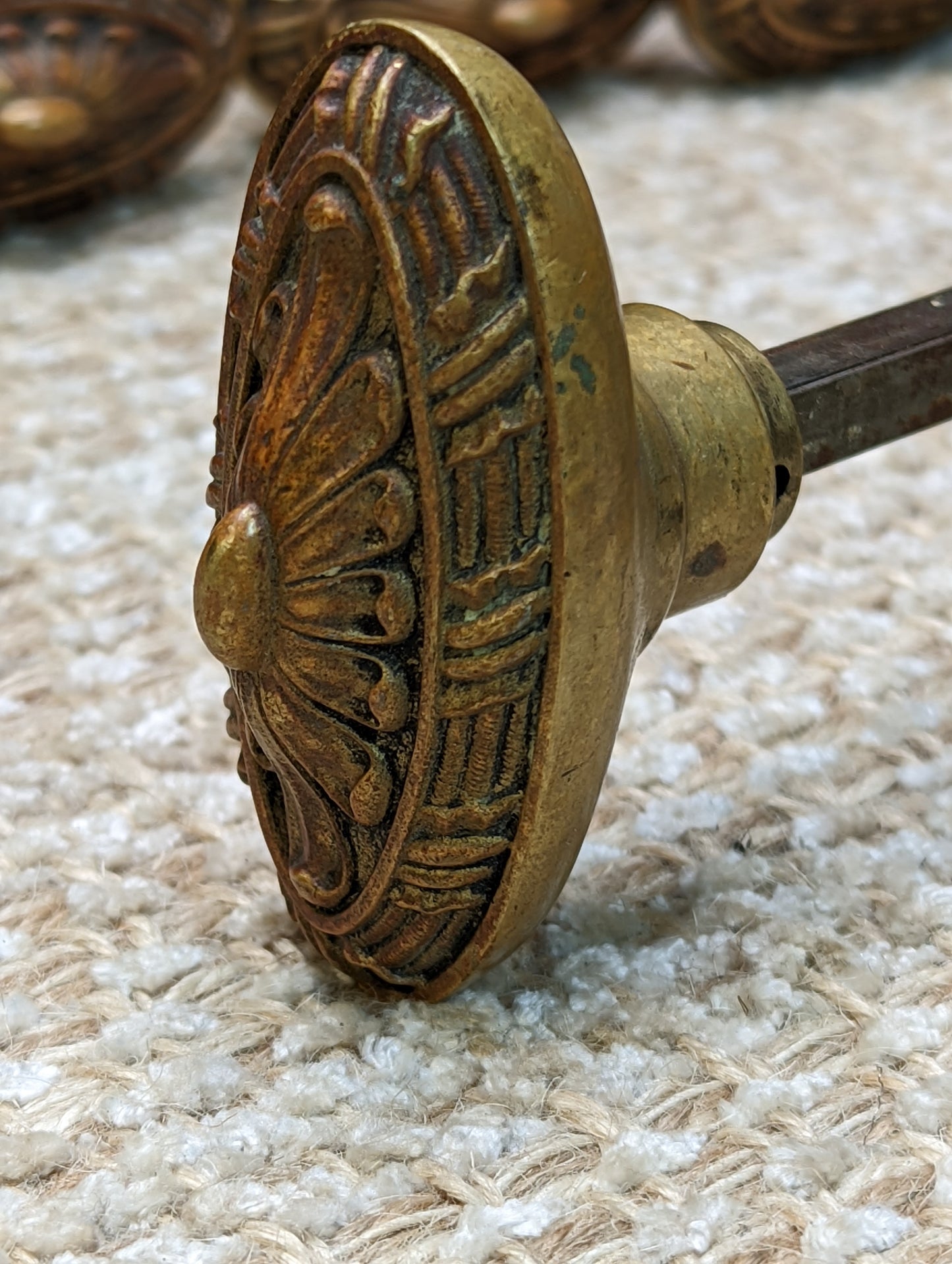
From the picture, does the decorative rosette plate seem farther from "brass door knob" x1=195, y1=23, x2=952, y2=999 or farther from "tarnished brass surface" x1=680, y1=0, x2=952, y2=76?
"tarnished brass surface" x1=680, y1=0, x2=952, y2=76

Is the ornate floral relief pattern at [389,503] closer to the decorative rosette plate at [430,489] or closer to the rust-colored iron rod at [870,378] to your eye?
the decorative rosette plate at [430,489]

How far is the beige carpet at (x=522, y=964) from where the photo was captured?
53 cm

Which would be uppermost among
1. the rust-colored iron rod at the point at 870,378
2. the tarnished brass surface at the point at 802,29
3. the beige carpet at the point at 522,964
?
the rust-colored iron rod at the point at 870,378

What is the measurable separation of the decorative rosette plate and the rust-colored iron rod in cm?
15

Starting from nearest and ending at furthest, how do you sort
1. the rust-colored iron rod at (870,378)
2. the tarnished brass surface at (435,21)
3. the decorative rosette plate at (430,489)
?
1. the decorative rosette plate at (430,489)
2. the rust-colored iron rod at (870,378)
3. the tarnished brass surface at (435,21)

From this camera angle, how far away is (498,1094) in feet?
1.85

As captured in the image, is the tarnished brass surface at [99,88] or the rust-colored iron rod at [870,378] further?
the tarnished brass surface at [99,88]

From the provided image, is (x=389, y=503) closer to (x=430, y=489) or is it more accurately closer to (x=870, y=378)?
(x=430, y=489)

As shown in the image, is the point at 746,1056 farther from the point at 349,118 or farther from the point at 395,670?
the point at 349,118

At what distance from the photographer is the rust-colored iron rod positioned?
0.62m

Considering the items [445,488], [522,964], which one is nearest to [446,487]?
[445,488]

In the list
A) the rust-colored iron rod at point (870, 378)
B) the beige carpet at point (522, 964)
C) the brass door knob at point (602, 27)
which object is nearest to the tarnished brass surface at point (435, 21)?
the brass door knob at point (602, 27)

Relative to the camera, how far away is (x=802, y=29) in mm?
1410

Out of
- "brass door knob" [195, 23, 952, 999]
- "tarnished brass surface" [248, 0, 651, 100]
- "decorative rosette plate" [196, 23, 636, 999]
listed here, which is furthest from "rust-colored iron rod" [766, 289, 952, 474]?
"tarnished brass surface" [248, 0, 651, 100]
